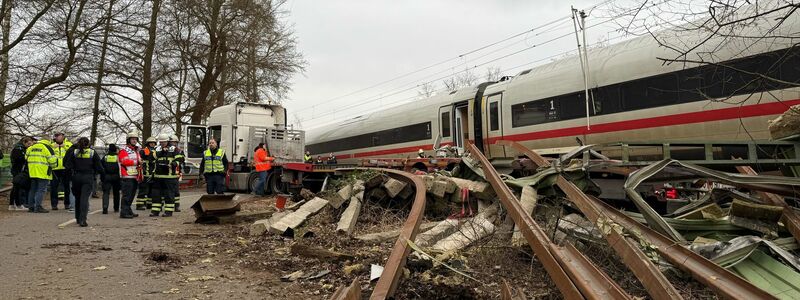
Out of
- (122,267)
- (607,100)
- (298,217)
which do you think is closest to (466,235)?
(298,217)

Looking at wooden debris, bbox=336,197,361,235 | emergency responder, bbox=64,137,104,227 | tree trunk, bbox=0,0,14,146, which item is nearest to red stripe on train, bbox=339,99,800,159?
wooden debris, bbox=336,197,361,235

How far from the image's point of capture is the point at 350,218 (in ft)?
20.5

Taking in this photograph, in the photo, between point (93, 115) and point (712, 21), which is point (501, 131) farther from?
point (93, 115)

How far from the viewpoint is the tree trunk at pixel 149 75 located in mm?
17016

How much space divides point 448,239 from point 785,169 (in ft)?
12.0

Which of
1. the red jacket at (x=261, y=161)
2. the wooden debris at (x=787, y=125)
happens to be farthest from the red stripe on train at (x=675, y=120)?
the red jacket at (x=261, y=161)

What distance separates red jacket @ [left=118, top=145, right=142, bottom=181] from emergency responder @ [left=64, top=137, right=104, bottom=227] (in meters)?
A: 0.59

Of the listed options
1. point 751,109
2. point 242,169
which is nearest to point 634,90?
point 751,109

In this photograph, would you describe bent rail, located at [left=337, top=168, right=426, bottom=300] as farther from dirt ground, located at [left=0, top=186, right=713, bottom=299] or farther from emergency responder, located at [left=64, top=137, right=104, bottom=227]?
emergency responder, located at [left=64, top=137, right=104, bottom=227]

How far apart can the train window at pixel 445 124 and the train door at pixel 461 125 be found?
371 mm

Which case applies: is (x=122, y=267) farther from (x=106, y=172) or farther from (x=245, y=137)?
(x=245, y=137)

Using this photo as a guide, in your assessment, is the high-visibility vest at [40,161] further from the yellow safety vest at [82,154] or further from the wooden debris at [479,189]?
the wooden debris at [479,189]

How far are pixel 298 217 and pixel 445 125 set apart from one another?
801cm

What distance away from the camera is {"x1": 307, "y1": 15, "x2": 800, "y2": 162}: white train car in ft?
23.5
